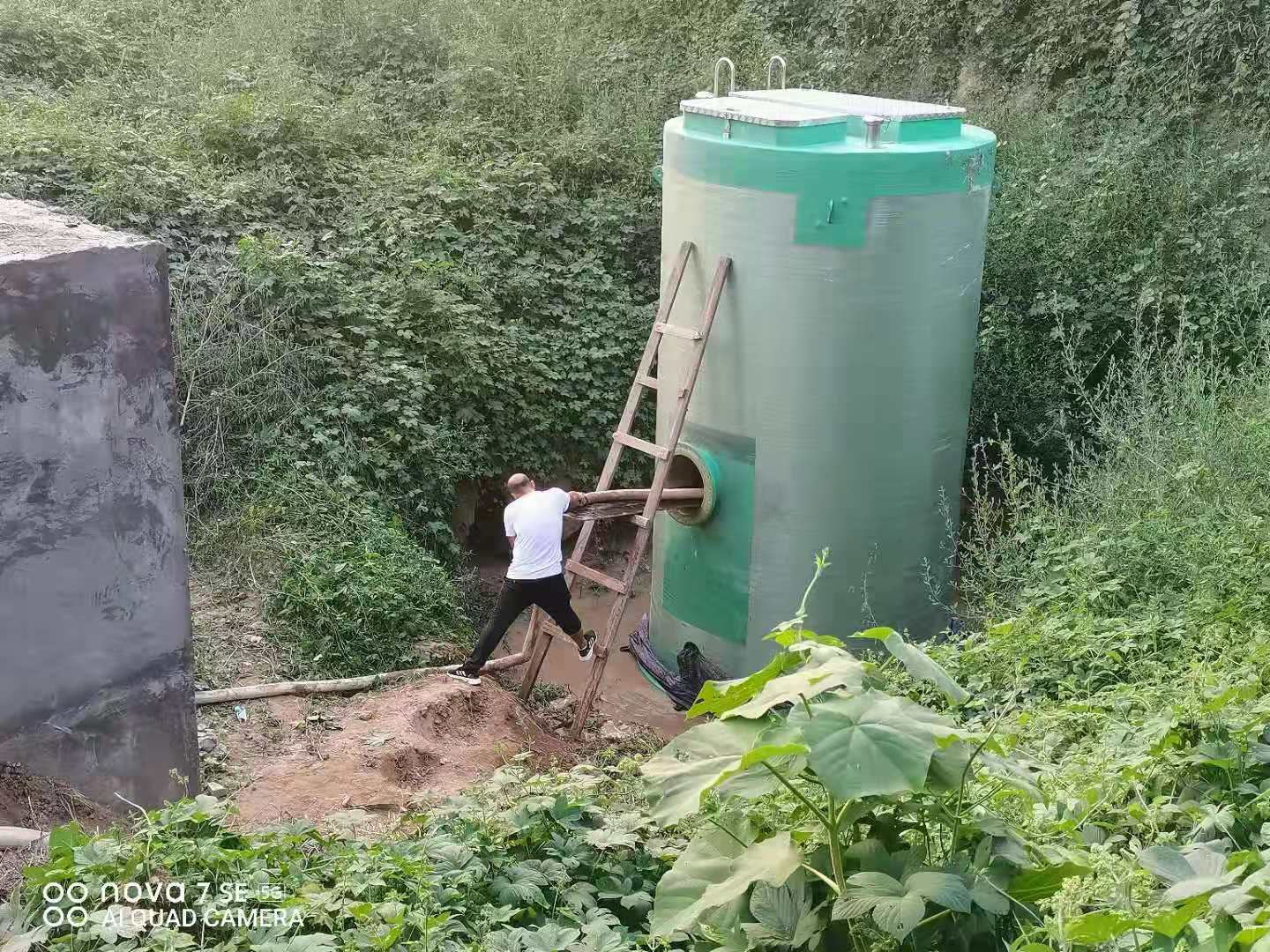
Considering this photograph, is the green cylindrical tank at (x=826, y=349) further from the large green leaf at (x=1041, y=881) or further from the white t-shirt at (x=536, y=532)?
the large green leaf at (x=1041, y=881)

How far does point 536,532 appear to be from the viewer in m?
7.05

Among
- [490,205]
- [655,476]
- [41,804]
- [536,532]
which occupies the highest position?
[490,205]

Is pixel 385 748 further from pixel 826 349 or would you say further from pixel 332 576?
pixel 826 349

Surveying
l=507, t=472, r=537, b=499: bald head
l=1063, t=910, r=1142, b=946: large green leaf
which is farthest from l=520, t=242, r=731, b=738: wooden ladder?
l=1063, t=910, r=1142, b=946: large green leaf

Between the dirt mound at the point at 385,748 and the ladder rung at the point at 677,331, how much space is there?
2514 millimetres

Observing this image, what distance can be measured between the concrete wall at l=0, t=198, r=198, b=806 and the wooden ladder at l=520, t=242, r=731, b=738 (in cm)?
280

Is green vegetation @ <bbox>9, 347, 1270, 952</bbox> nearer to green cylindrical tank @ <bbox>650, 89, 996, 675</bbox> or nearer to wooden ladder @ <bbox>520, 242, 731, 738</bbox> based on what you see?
green cylindrical tank @ <bbox>650, 89, 996, 675</bbox>

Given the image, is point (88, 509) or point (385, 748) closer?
point (88, 509)

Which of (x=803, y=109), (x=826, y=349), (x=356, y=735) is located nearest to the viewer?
(x=356, y=735)

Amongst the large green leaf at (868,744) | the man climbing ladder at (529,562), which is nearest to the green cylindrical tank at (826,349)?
the man climbing ladder at (529,562)

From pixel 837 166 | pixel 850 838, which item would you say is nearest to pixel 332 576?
pixel 837 166

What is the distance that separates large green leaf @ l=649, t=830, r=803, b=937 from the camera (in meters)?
2.74

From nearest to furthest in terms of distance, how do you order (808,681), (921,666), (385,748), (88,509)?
(808,681) < (921,666) < (88,509) < (385,748)

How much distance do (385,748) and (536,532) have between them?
1555 mm
